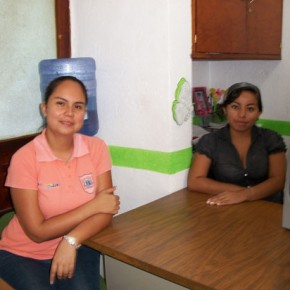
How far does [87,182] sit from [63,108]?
31cm

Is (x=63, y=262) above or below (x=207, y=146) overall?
below

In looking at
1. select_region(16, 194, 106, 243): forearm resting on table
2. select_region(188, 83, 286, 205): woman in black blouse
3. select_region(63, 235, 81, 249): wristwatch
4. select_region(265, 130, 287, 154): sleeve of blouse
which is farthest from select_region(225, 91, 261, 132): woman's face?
select_region(63, 235, 81, 249): wristwatch

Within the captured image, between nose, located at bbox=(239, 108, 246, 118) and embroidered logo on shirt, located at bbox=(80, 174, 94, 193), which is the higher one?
nose, located at bbox=(239, 108, 246, 118)

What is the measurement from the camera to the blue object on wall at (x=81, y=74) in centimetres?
175

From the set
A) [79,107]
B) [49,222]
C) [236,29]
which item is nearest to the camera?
[49,222]

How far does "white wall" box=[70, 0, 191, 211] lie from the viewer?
165 cm

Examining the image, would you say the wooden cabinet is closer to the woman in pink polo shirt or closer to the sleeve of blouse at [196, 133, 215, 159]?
the sleeve of blouse at [196, 133, 215, 159]

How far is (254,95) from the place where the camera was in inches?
73.8

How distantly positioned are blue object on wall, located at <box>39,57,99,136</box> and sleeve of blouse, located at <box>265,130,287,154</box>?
91 centimetres

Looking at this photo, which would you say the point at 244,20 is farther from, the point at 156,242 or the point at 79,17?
the point at 156,242

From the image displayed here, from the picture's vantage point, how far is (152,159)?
177 centimetres

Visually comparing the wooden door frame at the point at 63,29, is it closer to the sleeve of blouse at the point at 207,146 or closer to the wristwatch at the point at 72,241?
the sleeve of blouse at the point at 207,146

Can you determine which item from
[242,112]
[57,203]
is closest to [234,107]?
[242,112]

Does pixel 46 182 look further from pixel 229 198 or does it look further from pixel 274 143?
pixel 274 143
